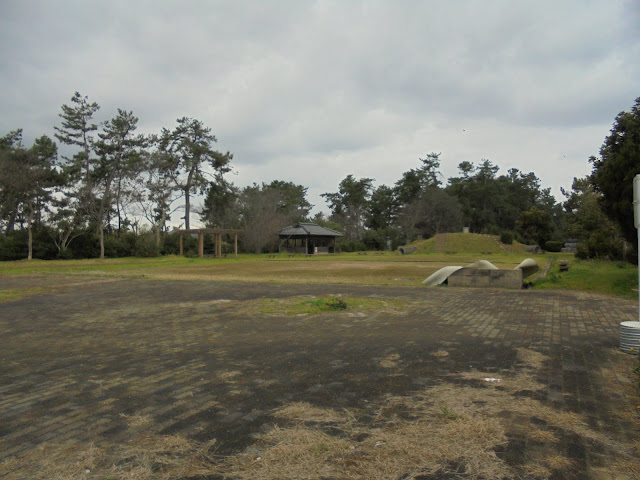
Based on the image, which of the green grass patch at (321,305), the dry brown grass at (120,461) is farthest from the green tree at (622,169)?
the dry brown grass at (120,461)

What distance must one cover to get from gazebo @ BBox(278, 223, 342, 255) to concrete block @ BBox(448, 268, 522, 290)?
33.4m

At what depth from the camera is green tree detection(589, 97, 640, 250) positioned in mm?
10414

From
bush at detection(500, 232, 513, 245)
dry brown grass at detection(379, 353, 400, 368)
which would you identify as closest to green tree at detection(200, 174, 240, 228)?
bush at detection(500, 232, 513, 245)

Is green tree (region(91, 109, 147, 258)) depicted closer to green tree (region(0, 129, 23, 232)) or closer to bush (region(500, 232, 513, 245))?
green tree (region(0, 129, 23, 232))

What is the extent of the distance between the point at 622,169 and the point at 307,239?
38.2m

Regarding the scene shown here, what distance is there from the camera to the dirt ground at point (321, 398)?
2633 millimetres

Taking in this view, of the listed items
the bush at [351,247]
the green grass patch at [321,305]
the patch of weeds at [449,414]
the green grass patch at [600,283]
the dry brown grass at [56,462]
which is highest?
the bush at [351,247]

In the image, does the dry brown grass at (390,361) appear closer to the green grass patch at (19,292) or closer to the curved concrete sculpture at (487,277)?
the curved concrete sculpture at (487,277)

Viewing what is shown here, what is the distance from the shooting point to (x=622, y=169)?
10.7m

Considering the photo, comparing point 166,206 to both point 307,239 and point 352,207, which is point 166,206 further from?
point 352,207

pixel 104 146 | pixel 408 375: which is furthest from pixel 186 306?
pixel 104 146

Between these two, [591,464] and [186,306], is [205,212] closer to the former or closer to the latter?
[186,306]

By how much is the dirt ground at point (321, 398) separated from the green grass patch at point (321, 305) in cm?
92

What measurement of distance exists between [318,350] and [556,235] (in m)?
60.1
